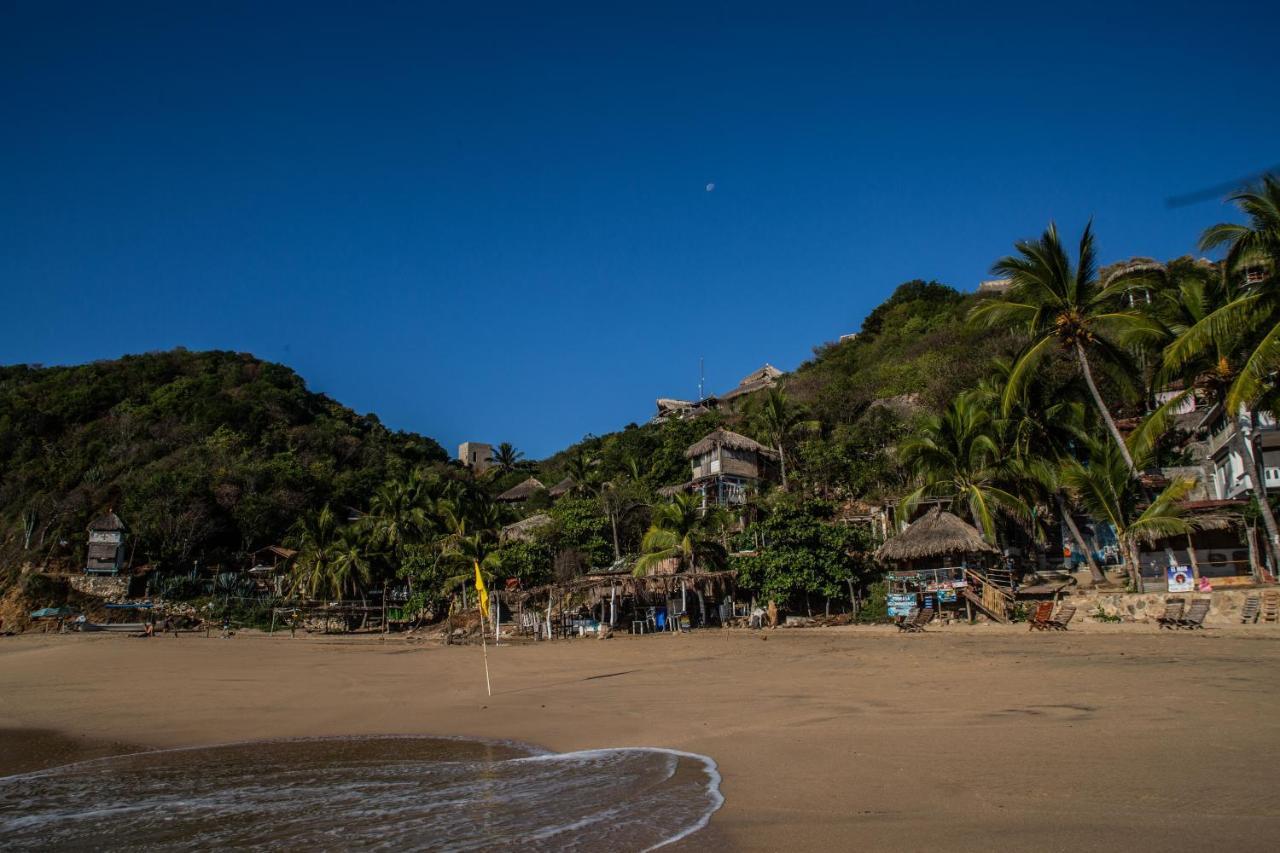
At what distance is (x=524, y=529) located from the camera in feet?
129

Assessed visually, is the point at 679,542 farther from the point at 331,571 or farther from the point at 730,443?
the point at 331,571

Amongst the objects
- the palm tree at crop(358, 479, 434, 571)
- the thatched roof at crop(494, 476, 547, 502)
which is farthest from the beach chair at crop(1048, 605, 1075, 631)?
the thatched roof at crop(494, 476, 547, 502)

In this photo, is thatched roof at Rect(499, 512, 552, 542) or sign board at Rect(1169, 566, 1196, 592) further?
thatched roof at Rect(499, 512, 552, 542)

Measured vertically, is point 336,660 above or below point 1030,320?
below

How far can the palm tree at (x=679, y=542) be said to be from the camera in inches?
1104

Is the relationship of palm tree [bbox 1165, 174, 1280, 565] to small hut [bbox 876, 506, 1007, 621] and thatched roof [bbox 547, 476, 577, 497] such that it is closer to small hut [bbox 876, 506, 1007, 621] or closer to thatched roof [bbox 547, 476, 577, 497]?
small hut [bbox 876, 506, 1007, 621]

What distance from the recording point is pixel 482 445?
3718 inches

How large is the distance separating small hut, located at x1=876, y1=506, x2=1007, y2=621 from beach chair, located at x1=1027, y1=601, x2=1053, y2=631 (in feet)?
8.53

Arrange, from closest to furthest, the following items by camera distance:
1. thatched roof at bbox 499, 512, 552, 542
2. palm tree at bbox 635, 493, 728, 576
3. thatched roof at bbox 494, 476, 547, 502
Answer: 1. palm tree at bbox 635, 493, 728, 576
2. thatched roof at bbox 499, 512, 552, 542
3. thatched roof at bbox 494, 476, 547, 502

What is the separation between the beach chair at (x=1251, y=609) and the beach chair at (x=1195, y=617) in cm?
72

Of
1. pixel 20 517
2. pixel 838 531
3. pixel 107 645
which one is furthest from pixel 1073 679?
pixel 20 517

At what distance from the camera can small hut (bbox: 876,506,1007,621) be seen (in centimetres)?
2273

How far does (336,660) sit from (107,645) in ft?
36.2

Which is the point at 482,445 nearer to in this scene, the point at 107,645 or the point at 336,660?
the point at 107,645
